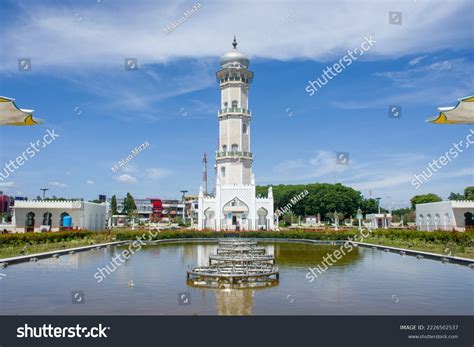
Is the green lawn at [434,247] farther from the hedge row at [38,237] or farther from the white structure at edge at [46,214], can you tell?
the white structure at edge at [46,214]

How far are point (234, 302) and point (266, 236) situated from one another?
93.7 ft

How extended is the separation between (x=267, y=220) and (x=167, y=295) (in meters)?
36.4

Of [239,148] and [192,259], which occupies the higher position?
[239,148]

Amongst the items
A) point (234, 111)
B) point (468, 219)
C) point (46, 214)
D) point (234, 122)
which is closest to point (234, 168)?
point (234, 122)

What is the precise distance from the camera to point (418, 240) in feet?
102

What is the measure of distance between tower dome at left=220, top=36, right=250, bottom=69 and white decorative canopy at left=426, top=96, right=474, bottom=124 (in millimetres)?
39850

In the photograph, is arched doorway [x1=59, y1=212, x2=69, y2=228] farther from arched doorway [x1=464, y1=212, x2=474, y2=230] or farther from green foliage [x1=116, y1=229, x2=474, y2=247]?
arched doorway [x1=464, y1=212, x2=474, y2=230]

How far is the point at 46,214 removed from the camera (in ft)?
147

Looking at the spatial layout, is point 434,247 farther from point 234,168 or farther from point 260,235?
point 234,168

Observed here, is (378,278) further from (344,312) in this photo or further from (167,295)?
(167,295)

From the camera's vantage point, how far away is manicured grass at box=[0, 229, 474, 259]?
82.4ft
